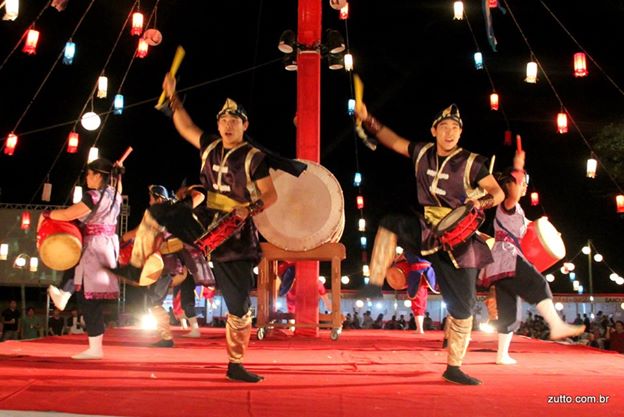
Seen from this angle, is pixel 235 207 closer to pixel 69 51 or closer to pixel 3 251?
pixel 69 51

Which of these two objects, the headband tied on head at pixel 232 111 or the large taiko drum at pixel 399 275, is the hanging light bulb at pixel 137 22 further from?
the headband tied on head at pixel 232 111

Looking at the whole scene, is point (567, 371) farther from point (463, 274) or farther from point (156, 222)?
point (156, 222)

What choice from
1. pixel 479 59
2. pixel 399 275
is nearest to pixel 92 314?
pixel 399 275

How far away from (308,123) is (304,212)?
7.61ft

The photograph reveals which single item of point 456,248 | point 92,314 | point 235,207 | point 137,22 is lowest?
point 92,314

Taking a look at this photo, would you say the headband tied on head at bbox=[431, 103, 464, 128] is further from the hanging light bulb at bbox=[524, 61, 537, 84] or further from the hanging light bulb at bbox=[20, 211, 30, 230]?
the hanging light bulb at bbox=[20, 211, 30, 230]

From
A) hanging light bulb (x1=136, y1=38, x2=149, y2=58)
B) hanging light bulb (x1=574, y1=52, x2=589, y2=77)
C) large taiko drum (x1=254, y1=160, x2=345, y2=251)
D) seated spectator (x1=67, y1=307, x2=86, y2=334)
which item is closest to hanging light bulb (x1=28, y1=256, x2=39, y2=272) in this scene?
seated spectator (x1=67, y1=307, x2=86, y2=334)

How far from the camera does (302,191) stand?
6.42 metres

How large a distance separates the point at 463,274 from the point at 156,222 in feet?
6.44

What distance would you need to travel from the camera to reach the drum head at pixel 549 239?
5.71 metres

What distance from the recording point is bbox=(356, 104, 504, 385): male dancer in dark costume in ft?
12.9

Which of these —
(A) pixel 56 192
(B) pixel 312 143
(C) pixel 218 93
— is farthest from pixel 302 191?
(A) pixel 56 192

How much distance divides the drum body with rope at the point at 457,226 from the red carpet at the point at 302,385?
84 cm

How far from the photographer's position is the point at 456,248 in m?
3.87
